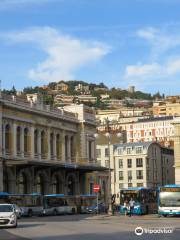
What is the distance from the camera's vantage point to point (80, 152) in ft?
283

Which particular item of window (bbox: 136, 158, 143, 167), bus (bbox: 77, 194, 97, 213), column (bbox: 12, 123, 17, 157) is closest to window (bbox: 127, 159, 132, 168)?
window (bbox: 136, 158, 143, 167)

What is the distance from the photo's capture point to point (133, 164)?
124 meters

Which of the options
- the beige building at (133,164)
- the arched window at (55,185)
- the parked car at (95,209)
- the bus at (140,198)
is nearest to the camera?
the bus at (140,198)

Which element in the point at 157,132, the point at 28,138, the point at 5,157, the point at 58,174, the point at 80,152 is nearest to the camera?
the point at 5,157

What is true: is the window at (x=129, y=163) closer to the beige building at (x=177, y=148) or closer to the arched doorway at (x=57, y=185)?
the beige building at (x=177, y=148)

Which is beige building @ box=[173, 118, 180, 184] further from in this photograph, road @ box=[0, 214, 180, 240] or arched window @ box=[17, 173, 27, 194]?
road @ box=[0, 214, 180, 240]

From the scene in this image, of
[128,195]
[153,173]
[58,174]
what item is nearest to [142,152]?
[153,173]

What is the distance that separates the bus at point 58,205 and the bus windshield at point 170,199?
632 inches

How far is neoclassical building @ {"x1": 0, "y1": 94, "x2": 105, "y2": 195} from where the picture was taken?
6925 cm

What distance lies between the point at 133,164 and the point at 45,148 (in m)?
48.8

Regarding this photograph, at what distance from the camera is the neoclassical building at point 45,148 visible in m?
69.2

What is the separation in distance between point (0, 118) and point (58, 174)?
15.4 meters

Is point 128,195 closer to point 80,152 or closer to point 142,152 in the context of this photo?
point 80,152

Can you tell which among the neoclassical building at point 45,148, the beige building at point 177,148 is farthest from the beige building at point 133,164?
the neoclassical building at point 45,148
